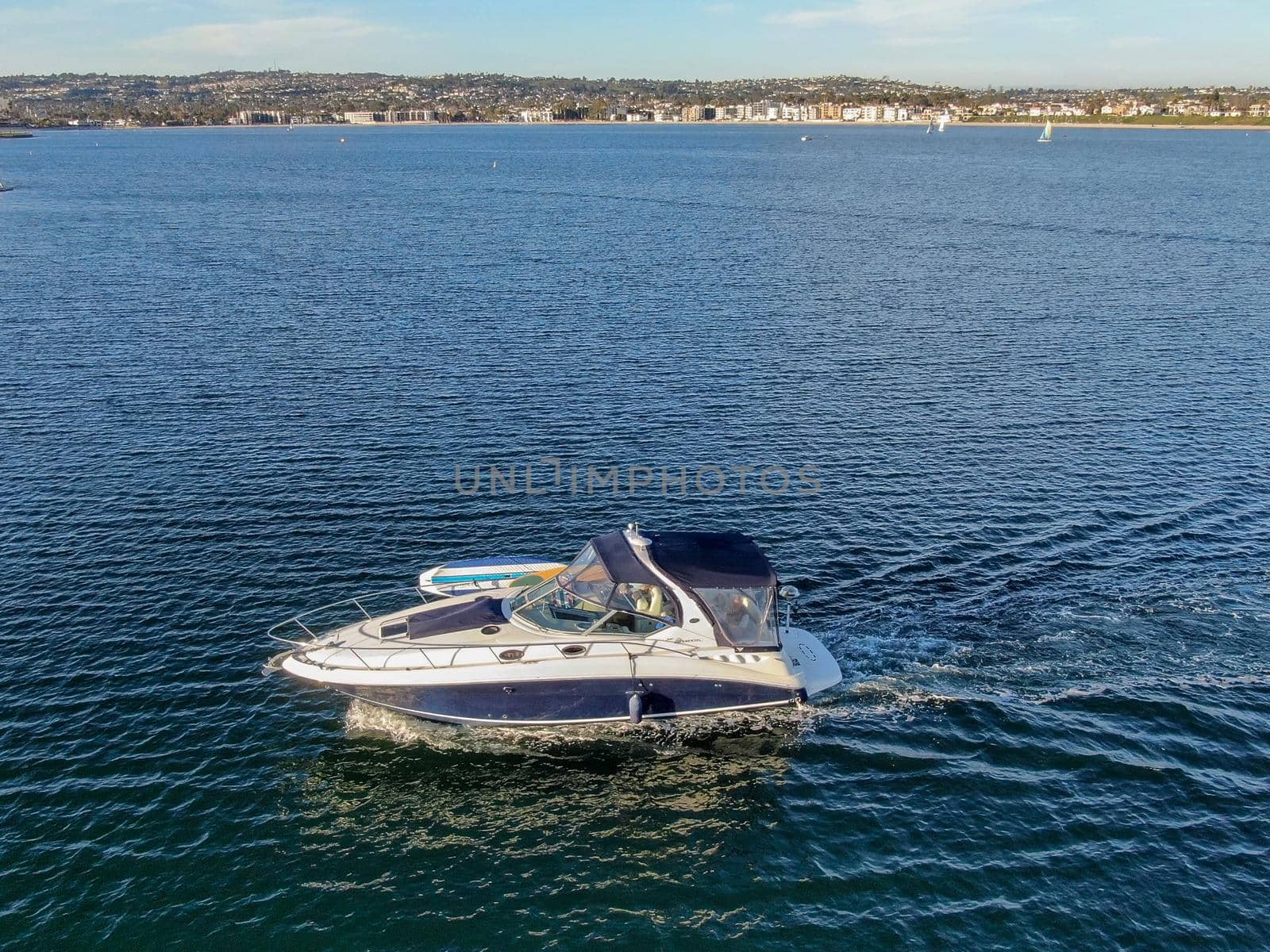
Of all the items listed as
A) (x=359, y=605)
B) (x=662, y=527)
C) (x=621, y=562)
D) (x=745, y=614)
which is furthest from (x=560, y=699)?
(x=662, y=527)

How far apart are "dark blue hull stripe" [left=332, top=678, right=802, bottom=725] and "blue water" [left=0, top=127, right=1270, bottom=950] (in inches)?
38.9

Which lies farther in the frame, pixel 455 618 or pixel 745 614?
pixel 455 618

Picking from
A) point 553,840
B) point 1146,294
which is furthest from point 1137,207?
point 553,840

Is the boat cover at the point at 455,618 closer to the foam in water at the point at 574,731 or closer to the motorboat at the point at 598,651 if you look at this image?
the motorboat at the point at 598,651

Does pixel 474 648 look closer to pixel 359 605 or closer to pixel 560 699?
pixel 560 699

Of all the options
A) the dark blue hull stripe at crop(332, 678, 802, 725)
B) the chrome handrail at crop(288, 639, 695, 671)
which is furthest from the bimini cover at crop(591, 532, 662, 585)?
the dark blue hull stripe at crop(332, 678, 802, 725)

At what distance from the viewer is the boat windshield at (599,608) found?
28.7 metres

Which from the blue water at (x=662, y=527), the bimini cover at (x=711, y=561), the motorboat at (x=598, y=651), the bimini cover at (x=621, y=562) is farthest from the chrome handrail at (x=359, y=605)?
the bimini cover at (x=711, y=561)

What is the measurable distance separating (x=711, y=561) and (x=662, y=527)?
12.7m

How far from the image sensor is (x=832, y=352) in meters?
67.8

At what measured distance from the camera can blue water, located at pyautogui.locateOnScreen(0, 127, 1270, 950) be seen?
23281mm

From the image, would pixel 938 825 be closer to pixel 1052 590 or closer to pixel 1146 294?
pixel 1052 590

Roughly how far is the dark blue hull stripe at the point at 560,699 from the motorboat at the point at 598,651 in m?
0.03

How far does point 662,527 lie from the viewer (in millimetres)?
42062
